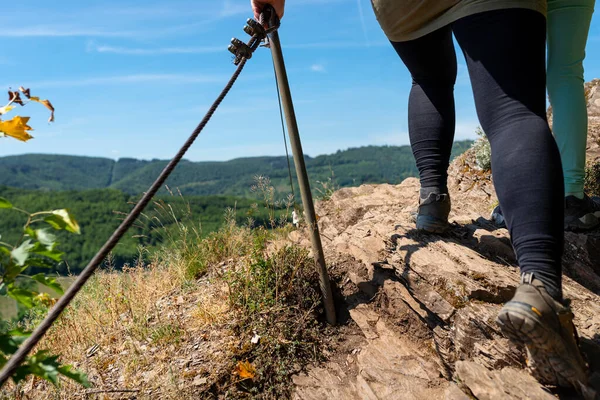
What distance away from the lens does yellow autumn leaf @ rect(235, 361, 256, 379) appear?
261 centimetres

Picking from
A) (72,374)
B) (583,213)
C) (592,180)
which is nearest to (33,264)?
(72,374)

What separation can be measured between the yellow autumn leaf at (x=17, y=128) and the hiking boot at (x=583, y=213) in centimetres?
317

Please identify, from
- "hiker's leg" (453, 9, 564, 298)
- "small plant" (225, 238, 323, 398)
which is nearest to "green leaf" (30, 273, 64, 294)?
"small plant" (225, 238, 323, 398)

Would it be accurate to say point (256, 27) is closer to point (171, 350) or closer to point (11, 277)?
point (11, 277)

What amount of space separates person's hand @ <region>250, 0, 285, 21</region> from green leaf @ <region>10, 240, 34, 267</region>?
1876 millimetres

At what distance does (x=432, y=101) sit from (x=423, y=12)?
660mm

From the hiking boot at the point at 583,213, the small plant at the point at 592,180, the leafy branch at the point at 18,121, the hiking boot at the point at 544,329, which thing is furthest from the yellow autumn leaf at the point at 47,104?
the small plant at the point at 592,180

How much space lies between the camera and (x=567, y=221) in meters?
3.29

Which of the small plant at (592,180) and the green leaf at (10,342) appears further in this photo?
the small plant at (592,180)

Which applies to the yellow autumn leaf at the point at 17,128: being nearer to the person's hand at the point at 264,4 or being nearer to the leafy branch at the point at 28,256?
the leafy branch at the point at 28,256

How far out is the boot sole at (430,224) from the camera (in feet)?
10.0

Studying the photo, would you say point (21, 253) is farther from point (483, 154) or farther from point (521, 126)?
point (483, 154)

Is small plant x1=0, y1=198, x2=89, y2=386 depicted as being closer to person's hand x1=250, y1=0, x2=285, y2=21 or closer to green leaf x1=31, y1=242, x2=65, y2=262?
green leaf x1=31, y1=242, x2=65, y2=262

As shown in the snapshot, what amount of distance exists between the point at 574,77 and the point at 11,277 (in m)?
3.03
